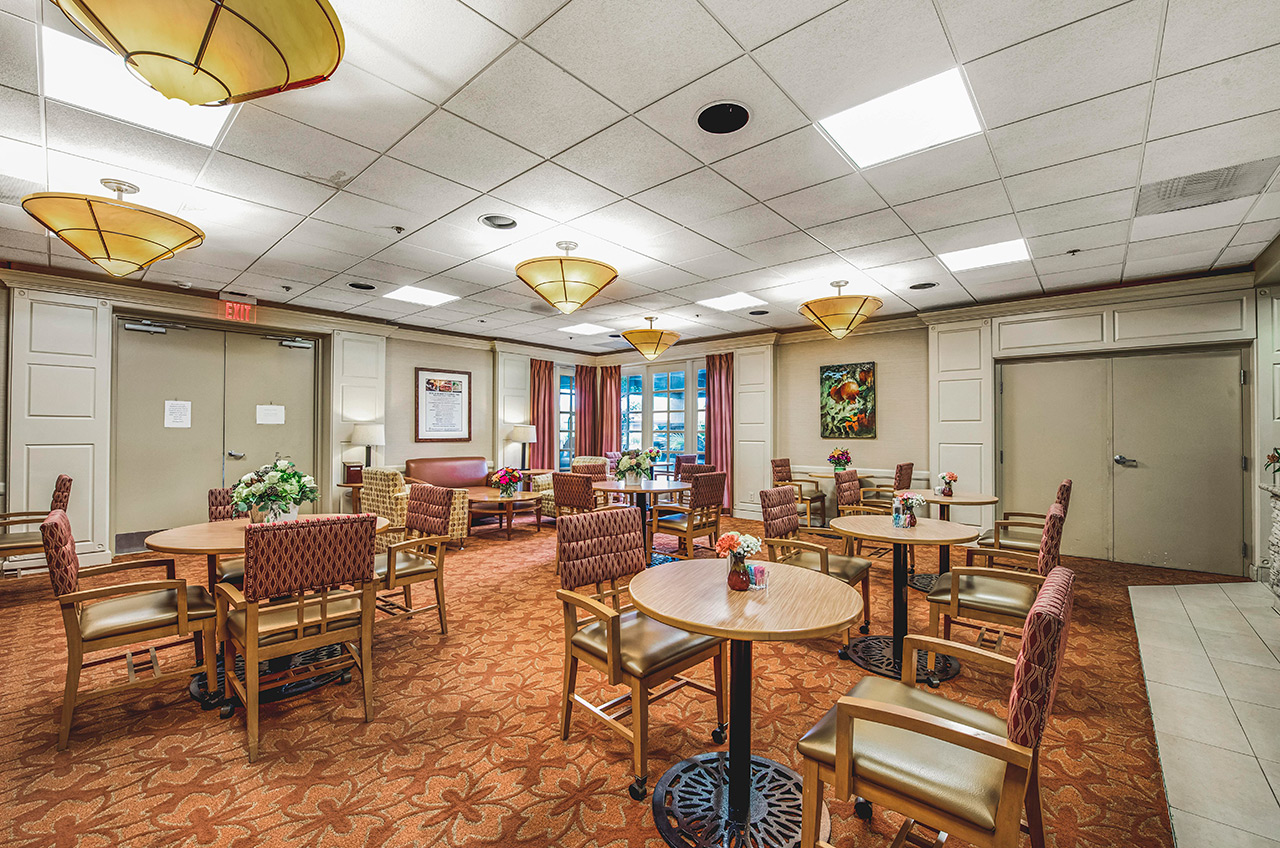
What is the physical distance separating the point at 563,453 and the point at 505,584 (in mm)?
5741

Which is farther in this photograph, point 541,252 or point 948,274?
point 948,274

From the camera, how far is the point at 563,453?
10688 millimetres

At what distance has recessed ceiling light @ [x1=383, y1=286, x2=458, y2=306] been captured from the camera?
20.6 ft

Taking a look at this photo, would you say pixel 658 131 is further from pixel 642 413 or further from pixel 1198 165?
pixel 642 413

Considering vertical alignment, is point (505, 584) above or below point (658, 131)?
below

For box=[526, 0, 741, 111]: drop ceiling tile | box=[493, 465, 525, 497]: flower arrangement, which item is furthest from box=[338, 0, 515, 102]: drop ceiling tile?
box=[493, 465, 525, 497]: flower arrangement

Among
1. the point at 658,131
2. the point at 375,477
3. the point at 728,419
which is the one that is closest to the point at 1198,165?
the point at 658,131

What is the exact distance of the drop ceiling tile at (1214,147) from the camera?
2.83 meters

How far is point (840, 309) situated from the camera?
540cm

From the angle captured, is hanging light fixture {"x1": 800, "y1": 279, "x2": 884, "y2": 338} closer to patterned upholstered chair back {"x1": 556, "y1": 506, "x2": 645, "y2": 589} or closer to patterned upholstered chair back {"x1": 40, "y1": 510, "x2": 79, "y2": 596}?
patterned upholstered chair back {"x1": 556, "y1": 506, "x2": 645, "y2": 589}

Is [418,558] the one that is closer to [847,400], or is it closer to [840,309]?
[840,309]

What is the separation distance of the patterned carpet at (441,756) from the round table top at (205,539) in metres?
0.80

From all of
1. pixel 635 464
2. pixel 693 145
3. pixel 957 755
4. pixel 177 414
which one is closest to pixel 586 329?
pixel 635 464

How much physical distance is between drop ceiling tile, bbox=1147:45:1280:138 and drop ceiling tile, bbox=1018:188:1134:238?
898mm
